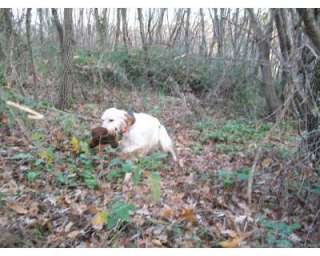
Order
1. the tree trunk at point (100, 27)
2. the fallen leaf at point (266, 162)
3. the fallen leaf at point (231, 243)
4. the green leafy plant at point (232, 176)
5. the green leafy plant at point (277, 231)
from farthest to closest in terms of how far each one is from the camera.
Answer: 1. the tree trunk at point (100, 27)
2. the fallen leaf at point (266, 162)
3. the green leafy plant at point (232, 176)
4. the green leafy plant at point (277, 231)
5. the fallen leaf at point (231, 243)

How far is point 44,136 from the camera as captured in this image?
186 inches

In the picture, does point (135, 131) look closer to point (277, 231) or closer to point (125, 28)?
point (277, 231)

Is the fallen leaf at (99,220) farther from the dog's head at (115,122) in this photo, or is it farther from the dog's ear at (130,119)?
the dog's ear at (130,119)

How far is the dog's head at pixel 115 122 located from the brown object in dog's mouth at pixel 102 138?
48mm

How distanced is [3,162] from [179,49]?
756cm

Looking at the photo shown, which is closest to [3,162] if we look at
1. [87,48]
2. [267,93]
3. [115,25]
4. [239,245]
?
[239,245]

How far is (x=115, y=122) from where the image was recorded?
4445mm

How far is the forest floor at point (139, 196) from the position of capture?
9.68ft

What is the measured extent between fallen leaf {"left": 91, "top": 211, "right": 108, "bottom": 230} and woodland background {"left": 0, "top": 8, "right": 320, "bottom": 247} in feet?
0.03

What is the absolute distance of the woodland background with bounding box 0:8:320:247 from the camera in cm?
301

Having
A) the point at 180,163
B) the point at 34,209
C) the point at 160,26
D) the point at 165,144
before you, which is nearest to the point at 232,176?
the point at 180,163

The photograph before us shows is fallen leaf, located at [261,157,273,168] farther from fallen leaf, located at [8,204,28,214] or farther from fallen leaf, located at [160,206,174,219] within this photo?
fallen leaf, located at [8,204,28,214]

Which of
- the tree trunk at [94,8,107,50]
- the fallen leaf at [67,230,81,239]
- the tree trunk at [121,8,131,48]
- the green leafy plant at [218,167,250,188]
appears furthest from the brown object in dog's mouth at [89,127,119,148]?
the tree trunk at [121,8,131,48]

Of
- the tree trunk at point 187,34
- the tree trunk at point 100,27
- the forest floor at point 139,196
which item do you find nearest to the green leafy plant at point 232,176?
the forest floor at point 139,196
